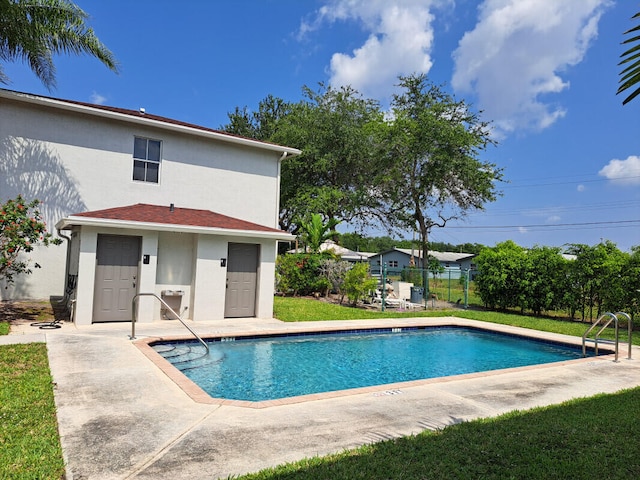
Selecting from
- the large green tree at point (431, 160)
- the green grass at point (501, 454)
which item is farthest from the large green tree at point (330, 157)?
the green grass at point (501, 454)

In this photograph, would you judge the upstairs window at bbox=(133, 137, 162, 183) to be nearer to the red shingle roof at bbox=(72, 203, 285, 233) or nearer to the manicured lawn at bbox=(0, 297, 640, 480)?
the red shingle roof at bbox=(72, 203, 285, 233)

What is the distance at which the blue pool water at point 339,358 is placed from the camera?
8039 mm

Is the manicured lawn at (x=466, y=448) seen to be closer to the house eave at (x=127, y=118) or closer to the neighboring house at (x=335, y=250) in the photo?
the house eave at (x=127, y=118)

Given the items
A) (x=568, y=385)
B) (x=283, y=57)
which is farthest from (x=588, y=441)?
(x=283, y=57)

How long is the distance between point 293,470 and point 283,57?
23.1 m

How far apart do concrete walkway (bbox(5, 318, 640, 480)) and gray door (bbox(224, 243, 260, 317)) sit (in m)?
4.66

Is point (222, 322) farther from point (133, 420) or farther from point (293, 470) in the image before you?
point (293, 470)

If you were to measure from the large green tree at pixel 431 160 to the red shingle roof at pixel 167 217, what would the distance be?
51.4 ft

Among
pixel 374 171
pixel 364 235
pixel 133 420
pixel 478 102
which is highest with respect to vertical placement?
pixel 478 102

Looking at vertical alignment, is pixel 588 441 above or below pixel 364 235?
below

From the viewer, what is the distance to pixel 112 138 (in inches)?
594

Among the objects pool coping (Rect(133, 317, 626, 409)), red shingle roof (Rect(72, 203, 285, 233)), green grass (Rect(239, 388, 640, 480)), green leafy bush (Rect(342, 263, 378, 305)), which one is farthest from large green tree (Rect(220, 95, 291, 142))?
green grass (Rect(239, 388, 640, 480))

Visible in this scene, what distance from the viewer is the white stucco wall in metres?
13.8

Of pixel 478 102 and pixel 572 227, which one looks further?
pixel 572 227
